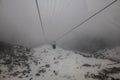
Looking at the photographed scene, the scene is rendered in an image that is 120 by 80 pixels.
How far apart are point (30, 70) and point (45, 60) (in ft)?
14.4

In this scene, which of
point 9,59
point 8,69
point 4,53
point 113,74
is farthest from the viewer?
point 4,53

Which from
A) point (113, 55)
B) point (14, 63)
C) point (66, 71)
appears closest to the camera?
point (66, 71)

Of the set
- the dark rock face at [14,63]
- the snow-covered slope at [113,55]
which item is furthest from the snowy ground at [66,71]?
the snow-covered slope at [113,55]

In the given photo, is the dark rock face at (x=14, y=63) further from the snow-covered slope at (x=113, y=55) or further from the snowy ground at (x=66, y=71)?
the snow-covered slope at (x=113, y=55)

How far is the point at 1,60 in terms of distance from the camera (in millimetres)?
19328

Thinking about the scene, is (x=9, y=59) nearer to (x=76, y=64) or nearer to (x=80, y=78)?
(x=76, y=64)

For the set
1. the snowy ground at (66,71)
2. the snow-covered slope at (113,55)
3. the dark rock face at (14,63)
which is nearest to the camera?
the snowy ground at (66,71)

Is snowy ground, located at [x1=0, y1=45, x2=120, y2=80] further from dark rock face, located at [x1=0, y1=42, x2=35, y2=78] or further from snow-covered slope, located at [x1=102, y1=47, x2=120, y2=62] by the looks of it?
snow-covered slope, located at [x1=102, y1=47, x2=120, y2=62]

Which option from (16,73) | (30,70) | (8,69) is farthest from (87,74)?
(8,69)

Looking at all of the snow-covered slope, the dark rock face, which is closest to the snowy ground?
the dark rock face

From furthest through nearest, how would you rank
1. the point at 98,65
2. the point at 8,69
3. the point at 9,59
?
1. the point at 9,59
2. the point at 98,65
3. the point at 8,69

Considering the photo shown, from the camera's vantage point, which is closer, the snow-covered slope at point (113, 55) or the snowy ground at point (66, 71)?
the snowy ground at point (66, 71)

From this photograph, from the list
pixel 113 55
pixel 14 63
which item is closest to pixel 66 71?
pixel 14 63

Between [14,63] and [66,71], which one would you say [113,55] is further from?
[14,63]
